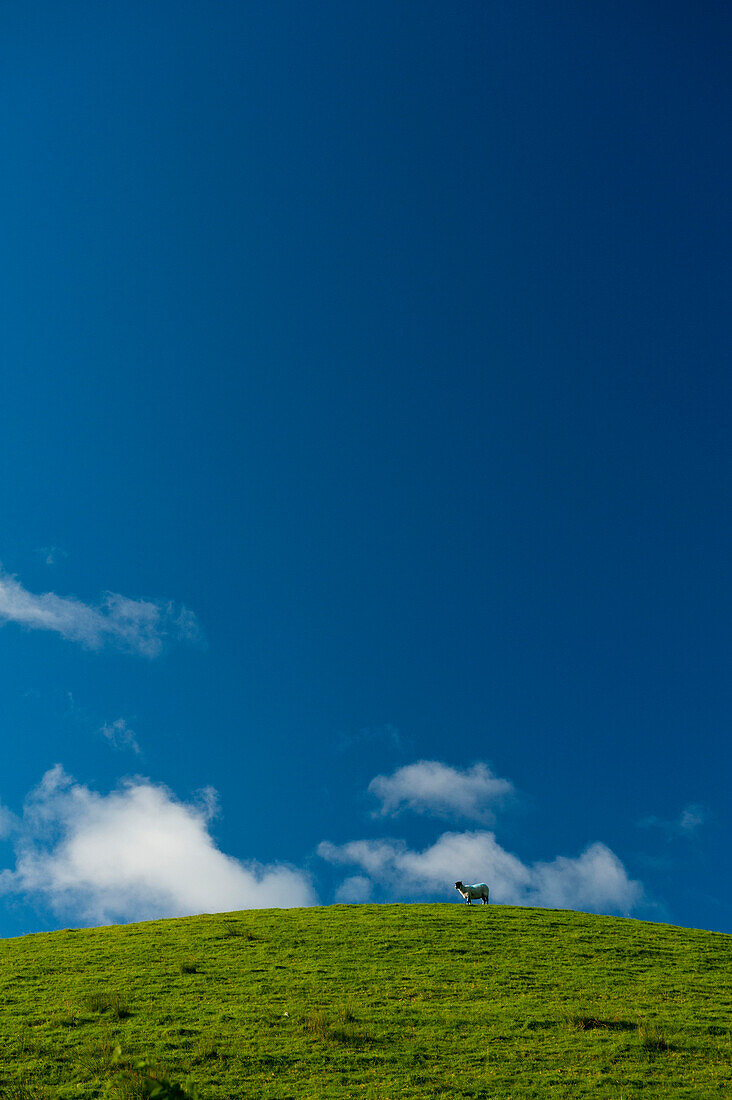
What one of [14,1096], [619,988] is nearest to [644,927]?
[619,988]

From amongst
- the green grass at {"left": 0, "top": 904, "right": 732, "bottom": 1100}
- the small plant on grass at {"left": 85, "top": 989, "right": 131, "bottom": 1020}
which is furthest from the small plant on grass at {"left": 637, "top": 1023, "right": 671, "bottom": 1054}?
the small plant on grass at {"left": 85, "top": 989, "right": 131, "bottom": 1020}

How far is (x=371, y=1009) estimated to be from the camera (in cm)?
2164

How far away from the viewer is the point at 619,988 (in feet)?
80.1

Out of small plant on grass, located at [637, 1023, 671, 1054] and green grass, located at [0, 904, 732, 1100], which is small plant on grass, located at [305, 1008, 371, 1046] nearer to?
green grass, located at [0, 904, 732, 1100]

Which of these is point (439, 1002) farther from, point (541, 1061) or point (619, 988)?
point (619, 988)

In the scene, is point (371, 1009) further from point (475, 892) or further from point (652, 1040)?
point (475, 892)

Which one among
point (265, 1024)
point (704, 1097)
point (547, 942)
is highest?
point (547, 942)

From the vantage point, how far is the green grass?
17.7m

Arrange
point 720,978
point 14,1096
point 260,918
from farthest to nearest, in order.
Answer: point 260,918
point 720,978
point 14,1096

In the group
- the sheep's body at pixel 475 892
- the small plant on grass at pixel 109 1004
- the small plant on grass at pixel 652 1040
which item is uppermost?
the sheep's body at pixel 475 892

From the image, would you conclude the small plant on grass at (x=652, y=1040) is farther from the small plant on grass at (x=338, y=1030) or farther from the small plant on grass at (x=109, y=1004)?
the small plant on grass at (x=109, y=1004)

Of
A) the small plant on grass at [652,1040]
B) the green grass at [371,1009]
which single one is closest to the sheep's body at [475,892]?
the green grass at [371,1009]

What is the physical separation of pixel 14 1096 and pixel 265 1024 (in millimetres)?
6811

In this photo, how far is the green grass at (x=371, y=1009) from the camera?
17.7 metres
